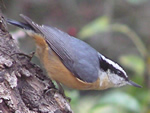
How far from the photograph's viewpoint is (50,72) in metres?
3.02

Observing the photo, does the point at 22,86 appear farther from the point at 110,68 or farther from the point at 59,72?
the point at 110,68

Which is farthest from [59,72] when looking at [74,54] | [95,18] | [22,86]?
[95,18]

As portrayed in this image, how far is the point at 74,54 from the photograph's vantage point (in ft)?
10.6

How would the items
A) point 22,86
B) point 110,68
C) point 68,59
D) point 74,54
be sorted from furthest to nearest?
point 110,68 < point 74,54 < point 68,59 < point 22,86

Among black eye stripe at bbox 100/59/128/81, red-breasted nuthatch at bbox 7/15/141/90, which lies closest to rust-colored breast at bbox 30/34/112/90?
red-breasted nuthatch at bbox 7/15/141/90

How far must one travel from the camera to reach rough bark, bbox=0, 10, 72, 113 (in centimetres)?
237

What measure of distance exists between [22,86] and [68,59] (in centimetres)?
69

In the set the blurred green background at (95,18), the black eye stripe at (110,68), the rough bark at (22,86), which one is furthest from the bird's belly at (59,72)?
the blurred green background at (95,18)

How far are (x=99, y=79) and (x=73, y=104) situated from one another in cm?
35

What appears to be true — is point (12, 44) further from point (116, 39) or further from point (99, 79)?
point (116, 39)

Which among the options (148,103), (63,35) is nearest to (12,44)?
(63,35)

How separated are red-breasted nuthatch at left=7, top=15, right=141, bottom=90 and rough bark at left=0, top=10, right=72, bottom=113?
26 centimetres

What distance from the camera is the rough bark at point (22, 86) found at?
2365mm

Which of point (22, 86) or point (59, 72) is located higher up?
point (59, 72)
